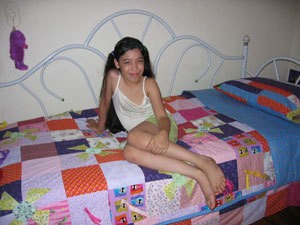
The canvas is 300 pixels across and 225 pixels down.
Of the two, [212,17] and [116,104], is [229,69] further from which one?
[116,104]

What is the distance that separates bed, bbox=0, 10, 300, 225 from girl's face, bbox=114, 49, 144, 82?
0.37 metres

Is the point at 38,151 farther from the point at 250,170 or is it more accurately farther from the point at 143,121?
the point at 250,170

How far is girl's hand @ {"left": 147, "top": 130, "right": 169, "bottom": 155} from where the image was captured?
1129 mm

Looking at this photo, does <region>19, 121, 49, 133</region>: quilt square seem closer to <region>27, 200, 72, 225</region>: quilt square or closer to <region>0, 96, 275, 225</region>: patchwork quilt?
<region>0, 96, 275, 225</region>: patchwork quilt

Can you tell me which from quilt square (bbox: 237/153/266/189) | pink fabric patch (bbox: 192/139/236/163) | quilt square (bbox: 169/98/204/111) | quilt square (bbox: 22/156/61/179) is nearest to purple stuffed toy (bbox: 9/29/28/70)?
quilt square (bbox: 22/156/61/179)

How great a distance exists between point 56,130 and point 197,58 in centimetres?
127

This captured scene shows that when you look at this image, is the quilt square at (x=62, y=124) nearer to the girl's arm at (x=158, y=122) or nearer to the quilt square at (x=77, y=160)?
the quilt square at (x=77, y=160)

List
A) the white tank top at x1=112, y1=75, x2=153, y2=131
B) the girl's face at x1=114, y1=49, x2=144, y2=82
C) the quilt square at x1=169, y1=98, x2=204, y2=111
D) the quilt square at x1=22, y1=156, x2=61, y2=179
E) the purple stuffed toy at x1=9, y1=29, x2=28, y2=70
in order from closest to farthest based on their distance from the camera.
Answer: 1. the quilt square at x1=22, y1=156, x2=61, y2=179
2. the girl's face at x1=114, y1=49, x2=144, y2=82
3. the white tank top at x1=112, y1=75, x2=153, y2=131
4. the purple stuffed toy at x1=9, y1=29, x2=28, y2=70
5. the quilt square at x1=169, y1=98, x2=204, y2=111

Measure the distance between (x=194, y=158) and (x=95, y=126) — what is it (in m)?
0.67

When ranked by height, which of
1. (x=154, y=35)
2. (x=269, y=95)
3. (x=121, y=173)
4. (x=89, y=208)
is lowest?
(x=89, y=208)

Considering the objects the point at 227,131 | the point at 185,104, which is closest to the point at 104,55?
the point at 185,104

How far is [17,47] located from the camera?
1.60 metres

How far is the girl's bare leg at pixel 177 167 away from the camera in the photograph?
3.61 ft

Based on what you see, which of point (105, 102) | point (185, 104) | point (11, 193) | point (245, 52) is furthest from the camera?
point (245, 52)
